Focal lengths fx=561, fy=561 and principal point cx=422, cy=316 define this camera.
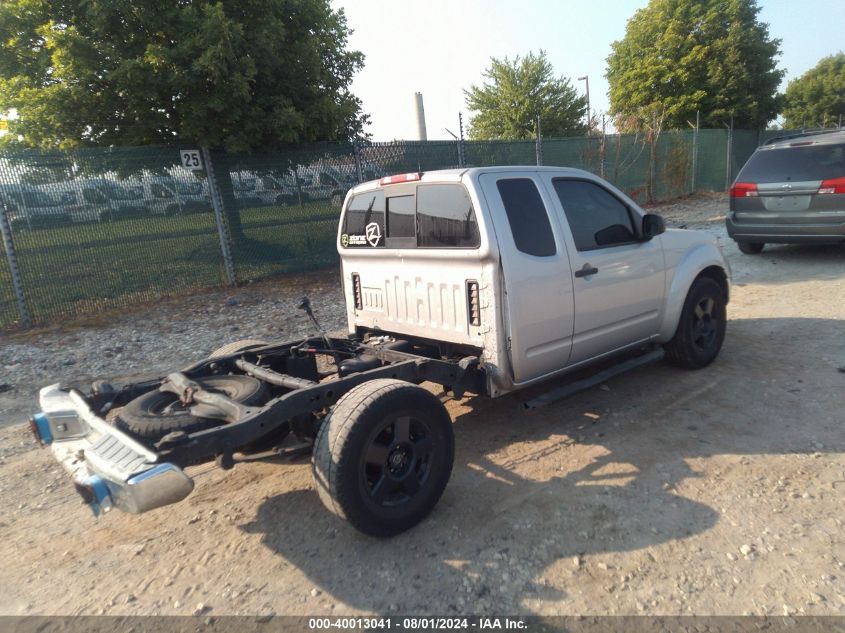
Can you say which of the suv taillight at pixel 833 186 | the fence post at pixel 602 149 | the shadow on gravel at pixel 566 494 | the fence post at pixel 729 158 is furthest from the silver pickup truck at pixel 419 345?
the fence post at pixel 729 158

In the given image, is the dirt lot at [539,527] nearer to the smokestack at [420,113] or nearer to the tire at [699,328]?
the tire at [699,328]

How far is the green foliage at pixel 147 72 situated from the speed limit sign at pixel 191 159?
0.92 ft

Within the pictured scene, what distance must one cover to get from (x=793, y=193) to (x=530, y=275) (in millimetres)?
7347

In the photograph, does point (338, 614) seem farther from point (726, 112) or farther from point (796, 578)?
point (726, 112)

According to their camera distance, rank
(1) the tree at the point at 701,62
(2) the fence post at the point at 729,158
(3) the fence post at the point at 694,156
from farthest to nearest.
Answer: (1) the tree at the point at 701,62 → (2) the fence post at the point at 729,158 → (3) the fence post at the point at 694,156

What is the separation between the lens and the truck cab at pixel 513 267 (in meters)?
3.71

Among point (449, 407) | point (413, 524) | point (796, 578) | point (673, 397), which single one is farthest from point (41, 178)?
point (796, 578)

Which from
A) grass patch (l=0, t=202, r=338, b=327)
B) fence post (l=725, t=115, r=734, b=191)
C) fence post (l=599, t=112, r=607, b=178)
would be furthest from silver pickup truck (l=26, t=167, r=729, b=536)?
fence post (l=725, t=115, r=734, b=191)

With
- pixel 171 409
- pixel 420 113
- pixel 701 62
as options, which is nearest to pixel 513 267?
pixel 171 409

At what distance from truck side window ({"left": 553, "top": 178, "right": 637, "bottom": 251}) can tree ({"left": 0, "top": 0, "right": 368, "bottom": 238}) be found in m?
6.77

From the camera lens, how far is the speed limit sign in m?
9.04

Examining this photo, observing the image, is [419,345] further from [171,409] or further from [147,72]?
[147,72]

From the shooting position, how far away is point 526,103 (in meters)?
30.7

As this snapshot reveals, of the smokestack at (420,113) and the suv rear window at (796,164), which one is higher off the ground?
the smokestack at (420,113)
